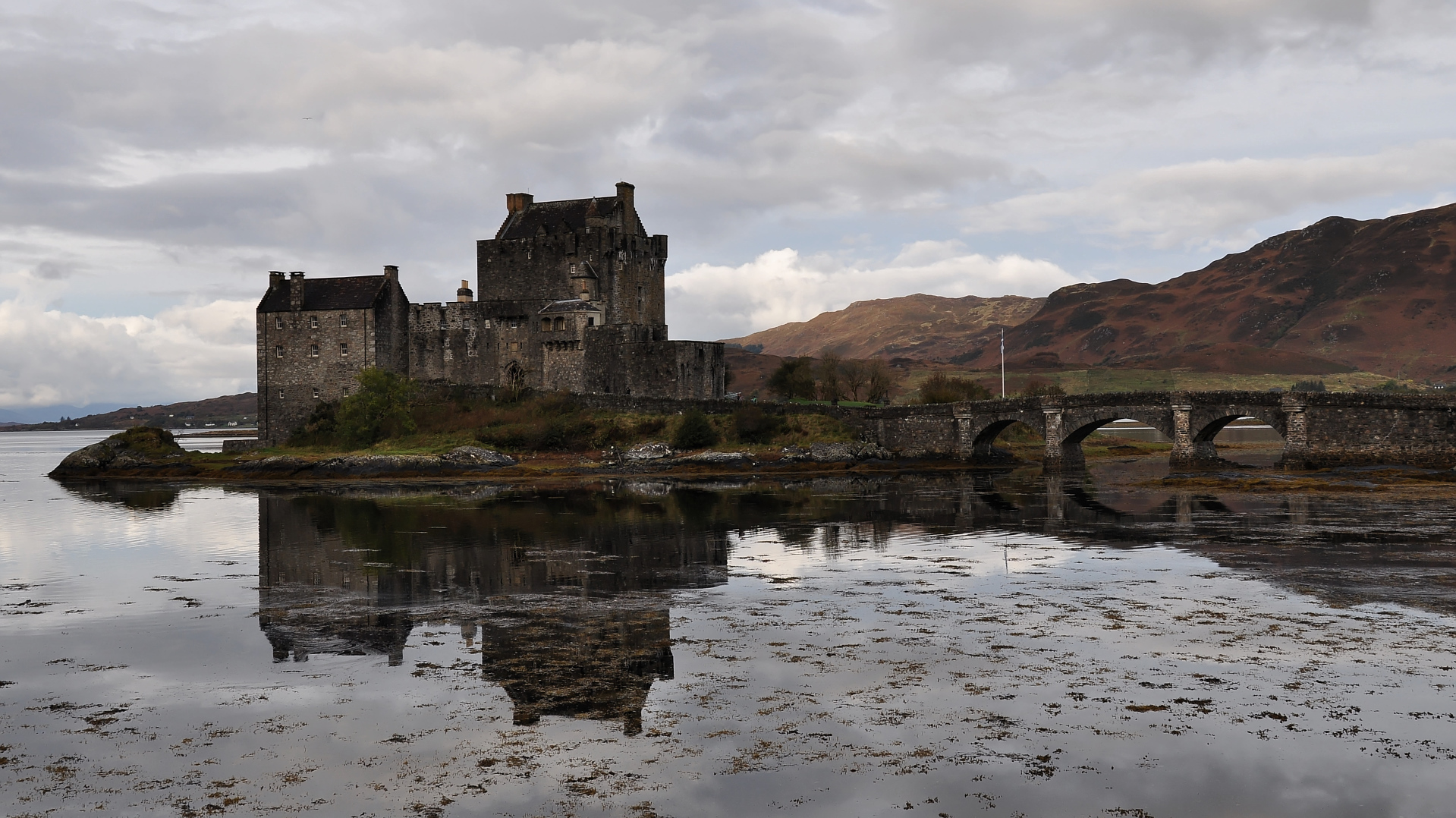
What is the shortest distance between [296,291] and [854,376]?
4581 centimetres

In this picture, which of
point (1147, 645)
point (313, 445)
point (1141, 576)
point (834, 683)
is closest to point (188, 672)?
point (834, 683)

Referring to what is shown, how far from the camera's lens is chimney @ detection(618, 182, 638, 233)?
250 ft

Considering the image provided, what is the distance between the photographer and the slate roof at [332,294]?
74688 mm

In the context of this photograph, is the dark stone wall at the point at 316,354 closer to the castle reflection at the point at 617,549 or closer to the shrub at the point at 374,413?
the shrub at the point at 374,413

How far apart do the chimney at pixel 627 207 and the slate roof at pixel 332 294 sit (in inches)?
683

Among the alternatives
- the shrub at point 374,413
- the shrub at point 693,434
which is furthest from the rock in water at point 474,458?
the shrub at point 693,434

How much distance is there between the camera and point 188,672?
16547 mm

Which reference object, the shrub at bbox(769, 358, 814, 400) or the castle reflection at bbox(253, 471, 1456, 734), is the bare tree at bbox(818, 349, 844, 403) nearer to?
the shrub at bbox(769, 358, 814, 400)

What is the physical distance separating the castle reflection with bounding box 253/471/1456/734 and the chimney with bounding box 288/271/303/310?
77.9ft

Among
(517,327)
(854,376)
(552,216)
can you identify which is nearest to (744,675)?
(517,327)

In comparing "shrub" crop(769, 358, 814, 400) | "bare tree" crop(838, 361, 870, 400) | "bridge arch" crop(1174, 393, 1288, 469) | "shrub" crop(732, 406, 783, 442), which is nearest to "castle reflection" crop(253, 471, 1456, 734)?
"bridge arch" crop(1174, 393, 1288, 469)

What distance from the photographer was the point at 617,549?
31.0m

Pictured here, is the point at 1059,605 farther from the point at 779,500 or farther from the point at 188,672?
the point at 779,500

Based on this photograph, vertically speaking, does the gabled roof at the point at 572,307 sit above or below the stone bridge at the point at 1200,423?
above
